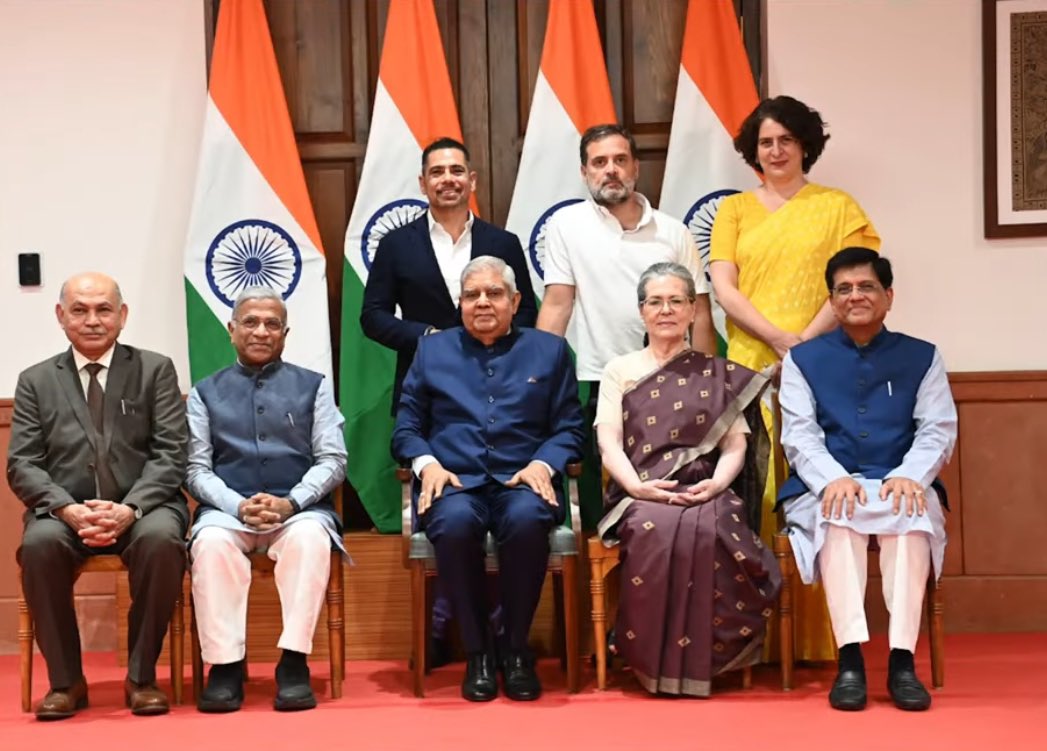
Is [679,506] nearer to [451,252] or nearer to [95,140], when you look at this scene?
[451,252]

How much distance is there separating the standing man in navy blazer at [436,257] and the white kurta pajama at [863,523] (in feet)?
3.03

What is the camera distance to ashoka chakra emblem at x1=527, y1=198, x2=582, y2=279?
472 centimetres

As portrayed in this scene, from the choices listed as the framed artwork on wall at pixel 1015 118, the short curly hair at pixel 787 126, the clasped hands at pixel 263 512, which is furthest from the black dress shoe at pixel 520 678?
the framed artwork on wall at pixel 1015 118

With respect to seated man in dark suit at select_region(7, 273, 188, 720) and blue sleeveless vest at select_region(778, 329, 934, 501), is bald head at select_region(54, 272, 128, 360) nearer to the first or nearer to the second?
seated man in dark suit at select_region(7, 273, 188, 720)

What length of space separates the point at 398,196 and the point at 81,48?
1316 mm

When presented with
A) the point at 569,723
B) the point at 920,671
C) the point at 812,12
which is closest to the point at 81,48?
the point at 812,12

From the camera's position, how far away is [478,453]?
399 cm

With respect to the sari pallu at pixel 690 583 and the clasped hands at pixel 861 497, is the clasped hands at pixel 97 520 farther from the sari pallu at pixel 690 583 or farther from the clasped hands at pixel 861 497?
the clasped hands at pixel 861 497

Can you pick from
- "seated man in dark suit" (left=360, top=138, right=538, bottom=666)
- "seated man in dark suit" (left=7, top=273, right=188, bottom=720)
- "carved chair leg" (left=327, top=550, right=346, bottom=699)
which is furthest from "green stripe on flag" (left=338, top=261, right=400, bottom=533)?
"seated man in dark suit" (left=7, top=273, right=188, bottom=720)

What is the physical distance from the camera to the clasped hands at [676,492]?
3.83 metres

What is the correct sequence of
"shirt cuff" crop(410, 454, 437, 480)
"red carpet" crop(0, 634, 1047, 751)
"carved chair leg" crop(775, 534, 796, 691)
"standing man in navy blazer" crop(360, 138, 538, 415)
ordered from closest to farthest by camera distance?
"red carpet" crop(0, 634, 1047, 751), "carved chair leg" crop(775, 534, 796, 691), "shirt cuff" crop(410, 454, 437, 480), "standing man in navy blazer" crop(360, 138, 538, 415)

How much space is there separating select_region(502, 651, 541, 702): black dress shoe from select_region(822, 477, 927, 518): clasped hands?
918mm

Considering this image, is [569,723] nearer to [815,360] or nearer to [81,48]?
[815,360]

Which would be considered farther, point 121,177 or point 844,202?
point 121,177
